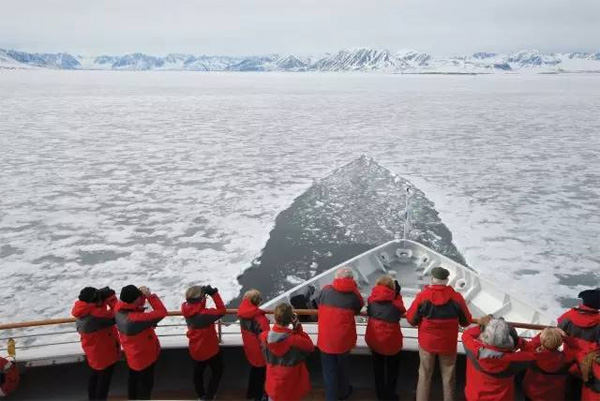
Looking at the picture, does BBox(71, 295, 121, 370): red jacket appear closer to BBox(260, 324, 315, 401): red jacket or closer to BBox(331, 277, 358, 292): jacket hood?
BBox(260, 324, 315, 401): red jacket

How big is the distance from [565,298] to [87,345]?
7499 mm

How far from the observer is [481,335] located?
305cm

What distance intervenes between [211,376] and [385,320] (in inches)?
63.6

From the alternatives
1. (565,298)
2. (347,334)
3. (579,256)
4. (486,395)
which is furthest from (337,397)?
(579,256)

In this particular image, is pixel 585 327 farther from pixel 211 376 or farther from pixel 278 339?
pixel 211 376

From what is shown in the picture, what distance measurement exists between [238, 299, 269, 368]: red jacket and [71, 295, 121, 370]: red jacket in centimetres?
105

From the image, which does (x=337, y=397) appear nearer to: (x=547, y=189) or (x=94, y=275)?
(x=94, y=275)

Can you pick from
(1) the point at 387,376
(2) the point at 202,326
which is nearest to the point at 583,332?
(1) the point at 387,376

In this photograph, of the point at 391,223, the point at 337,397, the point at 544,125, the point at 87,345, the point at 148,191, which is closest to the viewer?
the point at 87,345

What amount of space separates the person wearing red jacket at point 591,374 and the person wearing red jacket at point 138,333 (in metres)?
3.00

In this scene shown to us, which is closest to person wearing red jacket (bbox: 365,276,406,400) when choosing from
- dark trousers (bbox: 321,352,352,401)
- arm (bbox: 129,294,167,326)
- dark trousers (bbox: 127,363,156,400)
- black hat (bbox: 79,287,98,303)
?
dark trousers (bbox: 321,352,352,401)

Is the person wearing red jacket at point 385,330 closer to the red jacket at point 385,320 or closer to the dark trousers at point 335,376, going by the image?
the red jacket at point 385,320

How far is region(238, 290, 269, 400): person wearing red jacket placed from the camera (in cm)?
365

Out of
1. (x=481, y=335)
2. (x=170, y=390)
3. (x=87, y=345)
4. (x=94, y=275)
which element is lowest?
(x=94, y=275)
